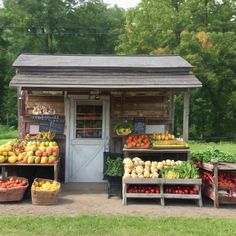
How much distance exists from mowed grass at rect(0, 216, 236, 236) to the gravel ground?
51 cm

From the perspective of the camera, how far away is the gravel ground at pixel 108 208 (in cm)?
854

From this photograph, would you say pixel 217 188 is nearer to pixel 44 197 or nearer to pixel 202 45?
pixel 44 197

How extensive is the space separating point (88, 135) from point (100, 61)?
210 centimetres

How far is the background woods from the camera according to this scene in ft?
97.0

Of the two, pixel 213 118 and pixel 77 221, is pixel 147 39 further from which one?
pixel 77 221

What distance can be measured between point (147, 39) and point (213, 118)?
24.7ft

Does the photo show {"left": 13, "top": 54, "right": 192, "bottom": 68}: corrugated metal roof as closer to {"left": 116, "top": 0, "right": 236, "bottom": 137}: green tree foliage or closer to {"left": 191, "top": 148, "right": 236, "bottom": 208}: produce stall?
{"left": 191, "top": 148, "right": 236, "bottom": 208}: produce stall

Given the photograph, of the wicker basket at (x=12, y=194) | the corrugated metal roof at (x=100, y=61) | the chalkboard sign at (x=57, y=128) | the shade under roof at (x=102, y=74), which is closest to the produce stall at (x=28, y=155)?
the wicker basket at (x=12, y=194)

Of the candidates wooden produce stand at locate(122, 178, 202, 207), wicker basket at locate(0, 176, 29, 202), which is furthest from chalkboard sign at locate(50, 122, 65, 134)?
wooden produce stand at locate(122, 178, 202, 207)

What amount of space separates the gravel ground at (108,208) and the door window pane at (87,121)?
2.08 meters

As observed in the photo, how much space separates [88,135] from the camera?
468 inches

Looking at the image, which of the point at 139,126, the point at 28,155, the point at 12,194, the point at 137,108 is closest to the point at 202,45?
the point at 137,108

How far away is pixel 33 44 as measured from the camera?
42.0 m

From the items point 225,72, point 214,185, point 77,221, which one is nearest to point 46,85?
point 77,221
